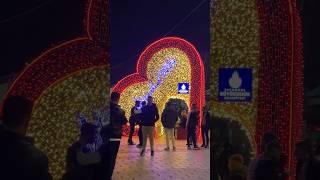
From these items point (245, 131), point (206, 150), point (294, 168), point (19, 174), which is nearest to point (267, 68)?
point (245, 131)

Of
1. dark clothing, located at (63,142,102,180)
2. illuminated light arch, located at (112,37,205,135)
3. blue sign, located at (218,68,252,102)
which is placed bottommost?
dark clothing, located at (63,142,102,180)

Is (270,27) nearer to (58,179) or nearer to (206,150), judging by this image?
(58,179)

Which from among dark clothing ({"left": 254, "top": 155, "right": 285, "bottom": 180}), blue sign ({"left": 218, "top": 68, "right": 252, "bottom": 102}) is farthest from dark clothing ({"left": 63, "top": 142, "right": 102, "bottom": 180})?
dark clothing ({"left": 254, "top": 155, "right": 285, "bottom": 180})

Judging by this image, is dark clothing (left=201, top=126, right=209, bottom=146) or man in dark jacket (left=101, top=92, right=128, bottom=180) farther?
dark clothing (left=201, top=126, right=209, bottom=146)

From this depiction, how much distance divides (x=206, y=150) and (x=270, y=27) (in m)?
10.9

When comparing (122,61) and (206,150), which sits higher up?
(122,61)

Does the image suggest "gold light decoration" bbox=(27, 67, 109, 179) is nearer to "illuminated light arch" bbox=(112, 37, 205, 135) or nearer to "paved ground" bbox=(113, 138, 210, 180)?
"paved ground" bbox=(113, 138, 210, 180)

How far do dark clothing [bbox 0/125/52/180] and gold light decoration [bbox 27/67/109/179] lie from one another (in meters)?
4.49

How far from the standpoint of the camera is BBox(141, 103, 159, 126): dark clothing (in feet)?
52.2

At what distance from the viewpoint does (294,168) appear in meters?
8.76

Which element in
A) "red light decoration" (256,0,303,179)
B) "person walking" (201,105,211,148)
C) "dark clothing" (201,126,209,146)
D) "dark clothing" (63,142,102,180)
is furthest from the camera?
"dark clothing" (201,126,209,146)

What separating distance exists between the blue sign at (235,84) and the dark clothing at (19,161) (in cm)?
481

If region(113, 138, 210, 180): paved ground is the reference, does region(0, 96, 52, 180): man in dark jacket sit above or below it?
above

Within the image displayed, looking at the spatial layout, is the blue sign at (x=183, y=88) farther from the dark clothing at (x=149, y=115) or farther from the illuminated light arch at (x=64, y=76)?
the illuminated light arch at (x=64, y=76)
